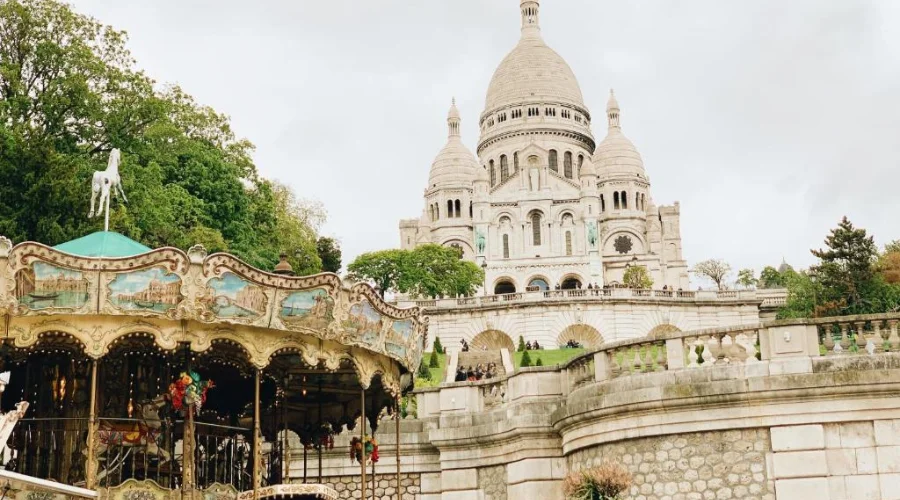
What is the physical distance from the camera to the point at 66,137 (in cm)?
4250

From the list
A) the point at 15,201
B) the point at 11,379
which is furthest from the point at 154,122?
the point at 11,379

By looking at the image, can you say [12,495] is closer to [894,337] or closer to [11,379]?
[11,379]

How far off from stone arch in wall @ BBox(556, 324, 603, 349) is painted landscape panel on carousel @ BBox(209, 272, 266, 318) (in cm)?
5327

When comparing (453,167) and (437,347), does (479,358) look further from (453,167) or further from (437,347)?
(453,167)

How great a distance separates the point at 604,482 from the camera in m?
19.0

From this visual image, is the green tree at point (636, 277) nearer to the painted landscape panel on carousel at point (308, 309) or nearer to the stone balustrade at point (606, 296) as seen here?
A: the stone balustrade at point (606, 296)

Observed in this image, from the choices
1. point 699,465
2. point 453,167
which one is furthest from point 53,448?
point 453,167

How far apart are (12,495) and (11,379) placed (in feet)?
23.7

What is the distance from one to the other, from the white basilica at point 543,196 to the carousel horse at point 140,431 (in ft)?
280

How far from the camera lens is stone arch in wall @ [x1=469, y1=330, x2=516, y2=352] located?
7019 cm

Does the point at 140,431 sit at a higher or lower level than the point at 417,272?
lower

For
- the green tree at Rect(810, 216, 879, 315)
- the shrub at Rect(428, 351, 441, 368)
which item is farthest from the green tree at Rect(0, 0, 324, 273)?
the green tree at Rect(810, 216, 879, 315)

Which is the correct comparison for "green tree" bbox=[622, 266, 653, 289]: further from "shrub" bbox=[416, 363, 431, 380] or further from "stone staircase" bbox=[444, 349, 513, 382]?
"shrub" bbox=[416, 363, 431, 380]

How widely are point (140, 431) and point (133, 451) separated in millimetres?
328
